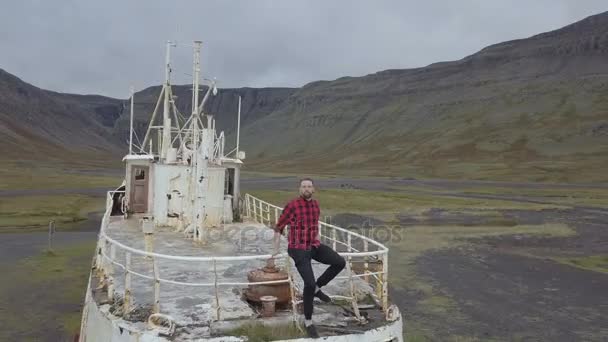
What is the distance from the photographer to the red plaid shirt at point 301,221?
7215 millimetres

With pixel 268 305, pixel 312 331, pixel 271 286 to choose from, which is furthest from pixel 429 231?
pixel 312 331

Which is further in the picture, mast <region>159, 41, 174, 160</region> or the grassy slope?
mast <region>159, 41, 174, 160</region>

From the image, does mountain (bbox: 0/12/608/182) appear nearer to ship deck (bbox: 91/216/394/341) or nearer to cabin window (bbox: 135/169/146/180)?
cabin window (bbox: 135/169/146/180)

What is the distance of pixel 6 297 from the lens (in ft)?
57.6

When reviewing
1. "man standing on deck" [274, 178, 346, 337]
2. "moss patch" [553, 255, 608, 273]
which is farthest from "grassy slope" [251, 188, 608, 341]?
"man standing on deck" [274, 178, 346, 337]

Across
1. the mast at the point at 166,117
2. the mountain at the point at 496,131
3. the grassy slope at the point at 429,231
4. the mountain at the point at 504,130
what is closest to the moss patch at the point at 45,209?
the grassy slope at the point at 429,231

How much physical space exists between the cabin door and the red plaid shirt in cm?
1510

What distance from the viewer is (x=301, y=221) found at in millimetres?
7230

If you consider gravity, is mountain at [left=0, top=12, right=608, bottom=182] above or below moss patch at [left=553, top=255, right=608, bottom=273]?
above

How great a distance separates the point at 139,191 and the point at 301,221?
16.2 metres

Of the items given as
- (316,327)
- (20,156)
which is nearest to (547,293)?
(316,327)

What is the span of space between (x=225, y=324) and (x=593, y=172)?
98.7m

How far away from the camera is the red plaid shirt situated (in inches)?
284

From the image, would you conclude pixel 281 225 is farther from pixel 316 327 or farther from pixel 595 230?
pixel 595 230
